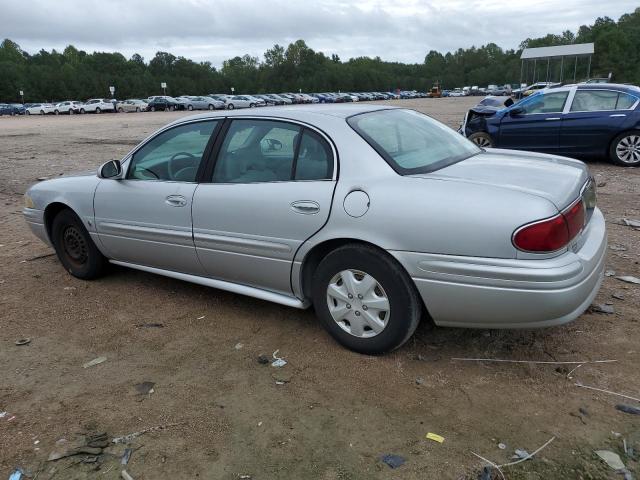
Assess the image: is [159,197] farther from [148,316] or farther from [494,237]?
[494,237]

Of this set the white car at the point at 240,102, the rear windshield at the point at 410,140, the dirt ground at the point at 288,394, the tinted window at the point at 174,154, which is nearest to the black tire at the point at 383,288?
the dirt ground at the point at 288,394

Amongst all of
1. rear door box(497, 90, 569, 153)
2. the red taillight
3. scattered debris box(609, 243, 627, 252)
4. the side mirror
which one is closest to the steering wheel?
the side mirror

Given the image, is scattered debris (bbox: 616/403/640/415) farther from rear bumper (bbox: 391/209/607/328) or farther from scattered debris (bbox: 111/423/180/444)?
scattered debris (bbox: 111/423/180/444)

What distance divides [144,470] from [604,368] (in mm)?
2629

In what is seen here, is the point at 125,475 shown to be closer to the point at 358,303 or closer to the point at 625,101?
the point at 358,303

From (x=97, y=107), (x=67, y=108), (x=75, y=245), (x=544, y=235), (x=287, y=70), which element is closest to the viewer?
(x=544, y=235)

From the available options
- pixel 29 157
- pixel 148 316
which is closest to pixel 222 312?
pixel 148 316

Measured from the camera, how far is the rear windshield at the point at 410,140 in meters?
3.41

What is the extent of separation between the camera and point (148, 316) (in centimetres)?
431

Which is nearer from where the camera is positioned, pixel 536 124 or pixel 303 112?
pixel 303 112

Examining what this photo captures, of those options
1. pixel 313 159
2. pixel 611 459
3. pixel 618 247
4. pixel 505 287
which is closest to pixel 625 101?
pixel 618 247

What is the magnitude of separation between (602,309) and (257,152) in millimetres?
2782

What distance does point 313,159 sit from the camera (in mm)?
3518

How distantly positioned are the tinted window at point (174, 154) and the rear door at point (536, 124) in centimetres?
797
